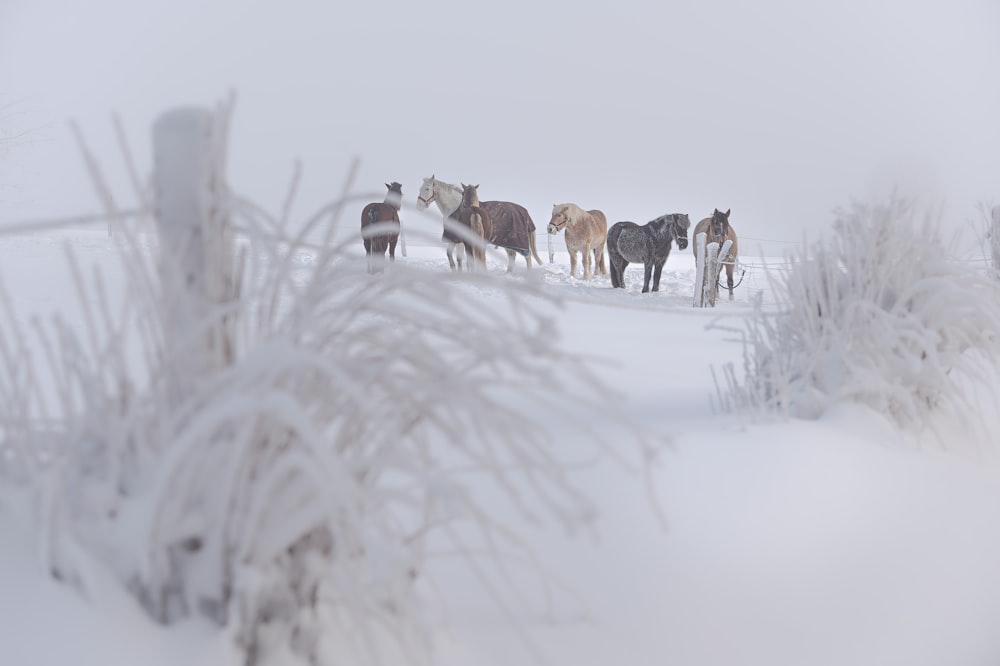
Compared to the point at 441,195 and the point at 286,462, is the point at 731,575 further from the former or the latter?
the point at 441,195

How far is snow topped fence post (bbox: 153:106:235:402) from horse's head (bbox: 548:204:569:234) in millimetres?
9647

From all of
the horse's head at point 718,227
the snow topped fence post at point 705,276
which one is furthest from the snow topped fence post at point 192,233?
the horse's head at point 718,227

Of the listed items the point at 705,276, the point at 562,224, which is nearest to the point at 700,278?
the point at 705,276

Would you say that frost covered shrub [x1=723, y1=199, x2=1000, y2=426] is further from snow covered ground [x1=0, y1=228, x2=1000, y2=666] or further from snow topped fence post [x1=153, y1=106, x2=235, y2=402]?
snow topped fence post [x1=153, y1=106, x2=235, y2=402]

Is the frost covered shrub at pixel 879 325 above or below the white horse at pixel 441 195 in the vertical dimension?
below

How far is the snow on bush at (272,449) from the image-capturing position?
0.93 m

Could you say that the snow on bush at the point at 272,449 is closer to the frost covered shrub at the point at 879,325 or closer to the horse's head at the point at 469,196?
the frost covered shrub at the point at 879,325

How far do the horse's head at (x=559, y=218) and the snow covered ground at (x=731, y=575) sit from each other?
8.34 metres

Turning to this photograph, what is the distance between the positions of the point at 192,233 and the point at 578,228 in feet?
33.5

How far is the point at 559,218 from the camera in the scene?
1080 centimetres

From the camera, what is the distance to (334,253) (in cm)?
109

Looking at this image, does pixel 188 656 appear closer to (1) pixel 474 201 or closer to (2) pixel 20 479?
(2) pixel 20 479

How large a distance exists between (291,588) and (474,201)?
844 centimetres

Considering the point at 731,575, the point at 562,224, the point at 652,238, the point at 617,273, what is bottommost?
the point at 617,273
